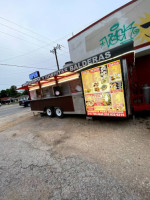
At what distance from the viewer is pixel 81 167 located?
97.5 inches

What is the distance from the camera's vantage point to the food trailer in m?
4.06

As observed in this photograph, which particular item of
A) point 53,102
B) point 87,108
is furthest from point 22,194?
point 53,102

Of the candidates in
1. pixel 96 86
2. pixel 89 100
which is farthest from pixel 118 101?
pixel 89 100

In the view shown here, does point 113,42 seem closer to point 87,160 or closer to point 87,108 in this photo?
point 87,108

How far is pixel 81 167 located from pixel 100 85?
3385 mm

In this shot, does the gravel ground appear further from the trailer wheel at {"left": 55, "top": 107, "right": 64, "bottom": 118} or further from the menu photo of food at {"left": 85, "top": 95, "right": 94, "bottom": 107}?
the trailer wheel at {"left": 55, "top": 107, "right": 64, "bottom": 118}

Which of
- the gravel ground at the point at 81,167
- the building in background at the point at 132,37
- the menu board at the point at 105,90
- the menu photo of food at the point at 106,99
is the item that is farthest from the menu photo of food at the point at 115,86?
the gravel ground at the point at 81,167

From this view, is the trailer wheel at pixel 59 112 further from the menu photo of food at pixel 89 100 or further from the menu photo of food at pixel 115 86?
the menu photo of food at pixel 115 86

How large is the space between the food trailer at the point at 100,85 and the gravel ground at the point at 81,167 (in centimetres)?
117

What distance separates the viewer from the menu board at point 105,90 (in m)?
4.17

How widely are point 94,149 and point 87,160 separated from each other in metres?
0.53

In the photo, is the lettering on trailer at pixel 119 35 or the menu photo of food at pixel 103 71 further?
the lettering on trailer at pixel 119 35

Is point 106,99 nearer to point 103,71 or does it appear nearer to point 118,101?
point 118,101

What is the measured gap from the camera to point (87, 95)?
518 centimetres
